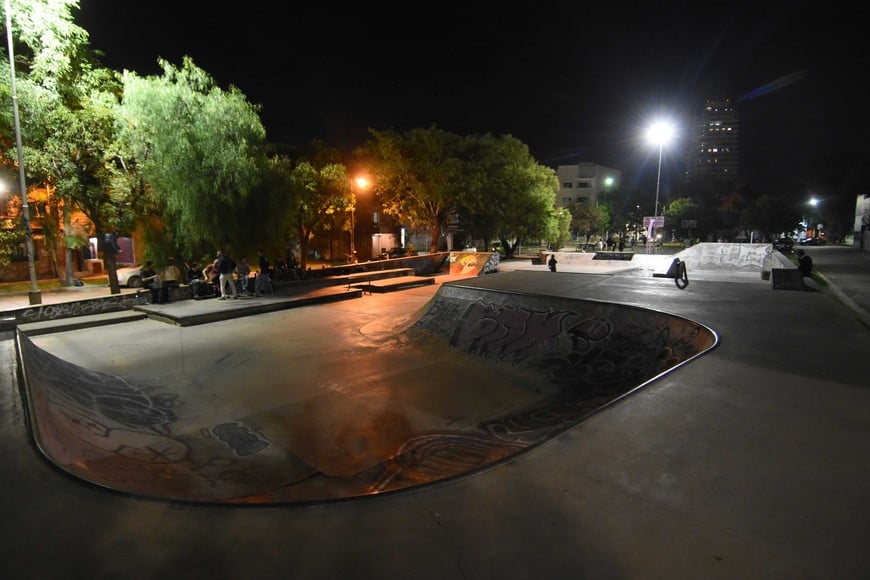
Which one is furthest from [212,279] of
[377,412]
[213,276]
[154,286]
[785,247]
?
[785,247]

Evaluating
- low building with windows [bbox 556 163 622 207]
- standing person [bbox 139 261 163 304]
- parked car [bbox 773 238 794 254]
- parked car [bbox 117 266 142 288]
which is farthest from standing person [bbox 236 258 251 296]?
low building with windows [bbox 556 163 622 207]

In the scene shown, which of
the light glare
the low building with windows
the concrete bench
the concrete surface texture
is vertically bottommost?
the concrete surface texture

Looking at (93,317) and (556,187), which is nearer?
(93,317)

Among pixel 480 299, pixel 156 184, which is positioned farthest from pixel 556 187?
pixel 156 184

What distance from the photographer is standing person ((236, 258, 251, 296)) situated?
15586mm

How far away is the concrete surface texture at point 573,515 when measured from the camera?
253 cm

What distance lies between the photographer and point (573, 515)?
2.97 metres

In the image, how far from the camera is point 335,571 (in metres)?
2.49

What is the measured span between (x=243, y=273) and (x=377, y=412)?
10729 mm

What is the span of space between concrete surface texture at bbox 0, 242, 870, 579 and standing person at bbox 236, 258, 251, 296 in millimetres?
11097

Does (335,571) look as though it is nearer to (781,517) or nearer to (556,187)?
(781,517)

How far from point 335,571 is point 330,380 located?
5.98 m

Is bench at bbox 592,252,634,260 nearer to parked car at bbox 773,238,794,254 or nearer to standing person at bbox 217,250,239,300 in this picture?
parked car at bbox 773,238,794,254

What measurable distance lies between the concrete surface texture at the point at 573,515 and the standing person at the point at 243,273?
36.4 ft
